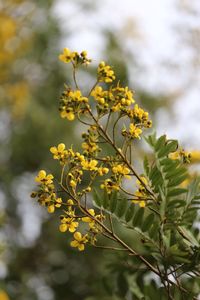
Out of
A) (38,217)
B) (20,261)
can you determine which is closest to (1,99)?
(38,217)

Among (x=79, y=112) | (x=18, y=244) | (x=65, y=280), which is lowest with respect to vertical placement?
(x=79, y=112)

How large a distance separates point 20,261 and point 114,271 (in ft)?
16.7

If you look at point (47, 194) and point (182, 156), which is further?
point (182, 156)

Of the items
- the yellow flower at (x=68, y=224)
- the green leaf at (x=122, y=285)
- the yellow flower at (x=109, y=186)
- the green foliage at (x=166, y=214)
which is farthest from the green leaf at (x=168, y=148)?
the green leaf at (x=122, y=285)

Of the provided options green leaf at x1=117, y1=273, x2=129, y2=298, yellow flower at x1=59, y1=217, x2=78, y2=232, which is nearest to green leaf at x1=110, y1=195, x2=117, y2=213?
yellow flower at x1=59, y1=217, x2=78, y2=232

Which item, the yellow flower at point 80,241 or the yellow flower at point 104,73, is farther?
the yellow flower at point 104,73

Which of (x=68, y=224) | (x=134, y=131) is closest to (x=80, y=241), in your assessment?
(x=68, y=224)

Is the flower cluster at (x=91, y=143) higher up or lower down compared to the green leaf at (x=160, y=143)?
lower down

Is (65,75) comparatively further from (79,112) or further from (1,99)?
(79,112)

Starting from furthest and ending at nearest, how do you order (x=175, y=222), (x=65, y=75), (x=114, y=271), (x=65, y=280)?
(x=65, y=75)
(x=65, y=280)
(x=114, y=271)
(x=175, y=222)

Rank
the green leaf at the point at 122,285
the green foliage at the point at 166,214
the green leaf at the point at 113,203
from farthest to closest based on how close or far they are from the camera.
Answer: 1. the green leaf at the point at 122,285
2. the green leaf at the point at 113,203
3. the green foliage at the point at 166,214

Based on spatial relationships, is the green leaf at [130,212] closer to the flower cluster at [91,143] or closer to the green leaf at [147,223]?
the green leaf at [147,223]

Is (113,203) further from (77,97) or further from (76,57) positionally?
(76,57)

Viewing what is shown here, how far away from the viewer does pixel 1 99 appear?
671 cm
